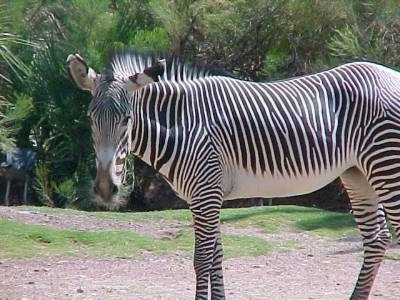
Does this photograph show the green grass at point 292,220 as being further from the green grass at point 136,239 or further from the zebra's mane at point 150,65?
the zebra's mane at point 150,65

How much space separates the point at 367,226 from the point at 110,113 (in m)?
2.36

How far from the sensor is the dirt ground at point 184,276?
804 cm

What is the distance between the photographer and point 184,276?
888cm

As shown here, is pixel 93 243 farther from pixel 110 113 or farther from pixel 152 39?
pixel 152 39

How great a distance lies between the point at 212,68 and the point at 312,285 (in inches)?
95.5

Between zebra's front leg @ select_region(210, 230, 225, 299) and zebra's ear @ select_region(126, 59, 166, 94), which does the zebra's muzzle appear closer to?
zebra's ear @ select_region(126, 59, 166, 94)

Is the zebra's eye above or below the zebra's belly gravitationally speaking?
above

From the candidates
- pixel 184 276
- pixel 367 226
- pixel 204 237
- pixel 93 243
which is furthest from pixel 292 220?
pixel 204 237

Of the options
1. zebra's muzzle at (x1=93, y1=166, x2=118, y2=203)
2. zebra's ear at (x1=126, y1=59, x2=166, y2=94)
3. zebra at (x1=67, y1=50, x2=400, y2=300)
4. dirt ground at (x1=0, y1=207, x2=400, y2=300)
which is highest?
zebra's ear at (x1=126, y1=59, x2=166, y2=94)

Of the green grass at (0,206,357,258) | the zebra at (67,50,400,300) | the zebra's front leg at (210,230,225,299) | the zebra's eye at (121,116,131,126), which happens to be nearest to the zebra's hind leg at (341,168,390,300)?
the zebra at (67,50,400,300)

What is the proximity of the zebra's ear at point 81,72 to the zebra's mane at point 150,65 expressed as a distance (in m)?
0.13

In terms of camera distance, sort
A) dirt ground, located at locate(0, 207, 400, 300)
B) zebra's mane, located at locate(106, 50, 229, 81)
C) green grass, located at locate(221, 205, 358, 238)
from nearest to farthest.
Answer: zebra's mane, located at locate(106, 50, 229, 81) < dirt ground, located at locate(0, 207, 400, 300) < green grass, located at locate(221, 205, 358, 238)

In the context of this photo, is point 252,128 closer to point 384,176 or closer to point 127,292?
point 384,176

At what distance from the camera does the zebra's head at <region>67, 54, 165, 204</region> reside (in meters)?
6.21
